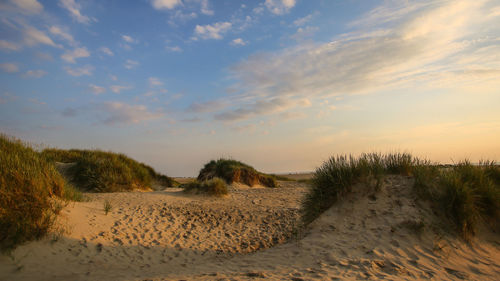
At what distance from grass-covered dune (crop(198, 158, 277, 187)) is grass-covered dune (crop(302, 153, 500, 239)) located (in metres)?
11.2

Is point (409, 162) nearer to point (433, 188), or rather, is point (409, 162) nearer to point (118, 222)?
point (433, 188)

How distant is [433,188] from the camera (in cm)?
601

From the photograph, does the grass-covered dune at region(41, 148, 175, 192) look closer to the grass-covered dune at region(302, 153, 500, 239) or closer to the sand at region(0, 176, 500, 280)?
the sand at region(0, 176, 500, 280)

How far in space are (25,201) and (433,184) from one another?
8.35 metres

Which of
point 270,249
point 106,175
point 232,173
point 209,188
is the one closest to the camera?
point 270,249

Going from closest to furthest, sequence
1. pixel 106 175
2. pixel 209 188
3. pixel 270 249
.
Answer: pixel 270 249
pixel 106 175
pixel 209 188

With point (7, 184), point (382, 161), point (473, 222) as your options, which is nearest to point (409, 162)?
point (382, 161)

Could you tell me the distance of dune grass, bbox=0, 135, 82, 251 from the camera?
5.30 metres

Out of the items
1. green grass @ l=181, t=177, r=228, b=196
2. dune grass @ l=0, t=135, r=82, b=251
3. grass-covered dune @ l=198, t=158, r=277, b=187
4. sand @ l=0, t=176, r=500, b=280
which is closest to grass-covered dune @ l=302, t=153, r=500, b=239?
sand @ l=0, t=176, r=500, b=280

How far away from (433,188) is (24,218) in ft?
26.9

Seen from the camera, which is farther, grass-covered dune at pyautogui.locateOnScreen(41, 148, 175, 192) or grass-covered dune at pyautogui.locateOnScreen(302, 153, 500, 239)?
grass-covered dune at pyautogui.locateOnScreen(41, 148, 175, 192)

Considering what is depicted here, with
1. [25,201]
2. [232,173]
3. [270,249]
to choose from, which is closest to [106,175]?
[25,201]

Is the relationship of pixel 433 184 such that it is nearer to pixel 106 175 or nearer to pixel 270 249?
pixel 270 249

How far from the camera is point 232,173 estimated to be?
58.4 ft
